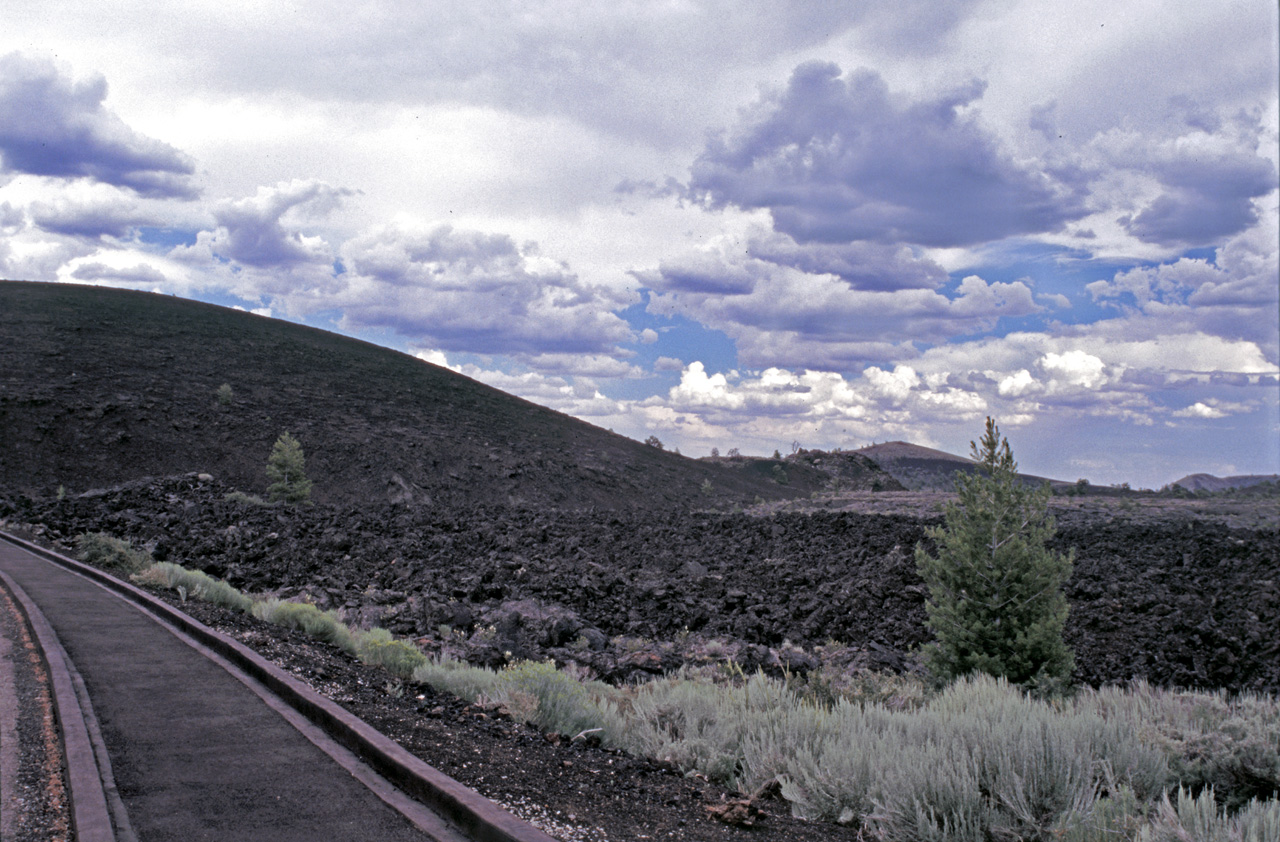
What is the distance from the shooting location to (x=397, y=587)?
52.9ft

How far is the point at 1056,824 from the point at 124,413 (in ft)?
166

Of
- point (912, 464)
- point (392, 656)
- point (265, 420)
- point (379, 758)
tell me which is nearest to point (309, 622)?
point (392, 656)

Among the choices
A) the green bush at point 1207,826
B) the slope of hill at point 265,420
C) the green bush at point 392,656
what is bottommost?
the green bush at point 392,656

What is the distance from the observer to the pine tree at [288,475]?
31828mm

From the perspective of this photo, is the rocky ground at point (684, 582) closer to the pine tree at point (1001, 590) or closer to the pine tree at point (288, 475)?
the pine tree at point (1001, 590)

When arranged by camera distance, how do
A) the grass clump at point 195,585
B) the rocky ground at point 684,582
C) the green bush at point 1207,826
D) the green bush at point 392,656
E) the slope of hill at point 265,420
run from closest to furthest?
the green bush at point 1207,826 → the green bush at point 392,656 → the rocky ground at point 684,582 → the grass clump at point 195,585 → the slope of hill at point 265,420

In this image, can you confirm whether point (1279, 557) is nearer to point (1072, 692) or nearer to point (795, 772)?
point (1072, 692)

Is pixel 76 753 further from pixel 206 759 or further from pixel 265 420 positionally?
pixel 265 420

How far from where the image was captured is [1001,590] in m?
9.10

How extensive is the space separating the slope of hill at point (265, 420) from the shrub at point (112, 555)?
2248 centimetres

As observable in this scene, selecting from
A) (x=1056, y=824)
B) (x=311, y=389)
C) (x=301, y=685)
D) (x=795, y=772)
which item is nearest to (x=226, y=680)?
(x=301, y=685)

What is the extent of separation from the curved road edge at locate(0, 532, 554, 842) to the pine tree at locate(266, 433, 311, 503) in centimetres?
2357

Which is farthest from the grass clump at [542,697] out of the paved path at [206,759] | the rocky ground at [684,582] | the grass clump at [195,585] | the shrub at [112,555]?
the shrub at [112,555]

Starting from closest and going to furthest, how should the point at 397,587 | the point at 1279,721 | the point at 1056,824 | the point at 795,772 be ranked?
the point at 1056,824, the point at 795,772, the point at 1279,721, the point at 397,587
